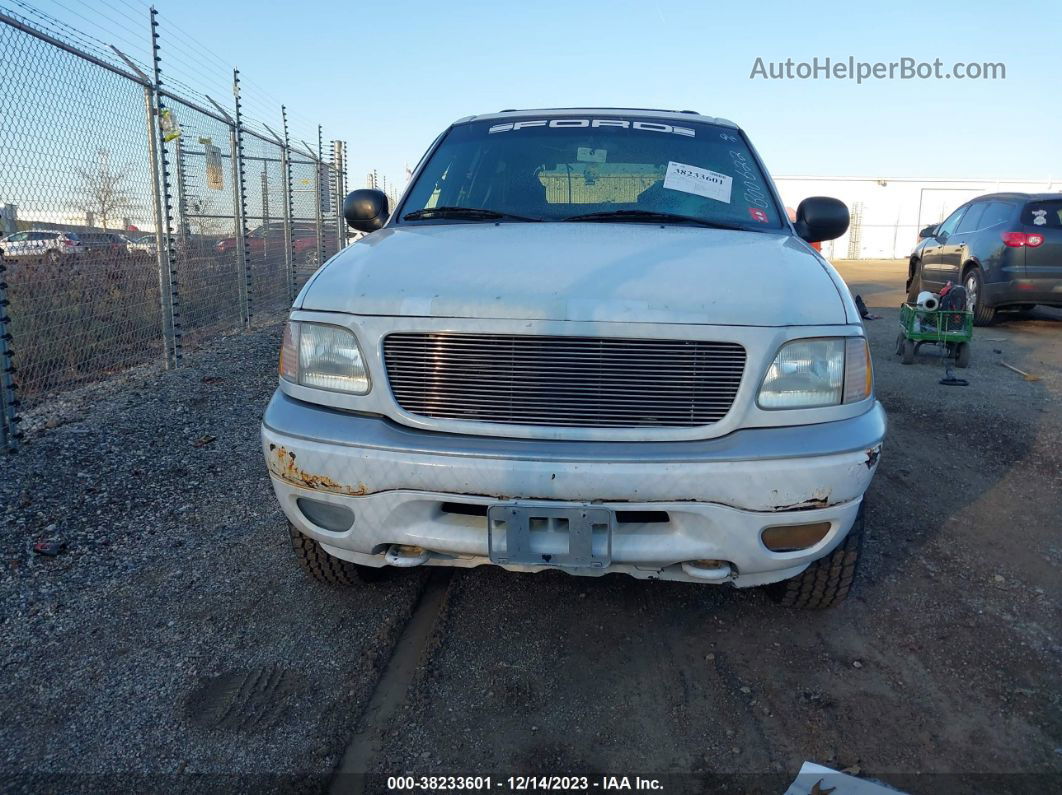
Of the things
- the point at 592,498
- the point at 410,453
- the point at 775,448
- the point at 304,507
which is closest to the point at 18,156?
the point at 304,507

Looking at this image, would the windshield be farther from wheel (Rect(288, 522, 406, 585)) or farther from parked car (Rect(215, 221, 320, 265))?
parked car (Rect(215, 221, 320, 265))

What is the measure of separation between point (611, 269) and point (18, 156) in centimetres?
422

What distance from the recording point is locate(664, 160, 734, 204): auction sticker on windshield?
346 cm

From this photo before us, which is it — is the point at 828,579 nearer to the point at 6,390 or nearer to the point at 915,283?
the point at 6,390

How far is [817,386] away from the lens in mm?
2412

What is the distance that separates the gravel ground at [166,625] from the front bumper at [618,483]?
21.3 inches

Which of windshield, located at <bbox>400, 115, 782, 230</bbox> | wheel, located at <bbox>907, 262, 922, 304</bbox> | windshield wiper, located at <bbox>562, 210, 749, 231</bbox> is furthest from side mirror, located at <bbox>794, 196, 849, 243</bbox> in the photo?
wheel, located at <bbox>907, 262, 922, 304</bbox>

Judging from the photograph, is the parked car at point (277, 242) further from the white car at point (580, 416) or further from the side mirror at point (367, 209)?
the white car at point (580, 416)

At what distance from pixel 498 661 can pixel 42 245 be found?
4.58 m

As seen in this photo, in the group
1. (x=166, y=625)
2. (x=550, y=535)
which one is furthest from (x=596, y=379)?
(x=166, y=625)

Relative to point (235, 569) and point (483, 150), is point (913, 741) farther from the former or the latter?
point (483, 150)

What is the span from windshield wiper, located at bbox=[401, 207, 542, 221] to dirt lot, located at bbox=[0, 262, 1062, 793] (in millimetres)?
1518

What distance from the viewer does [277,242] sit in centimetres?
1145

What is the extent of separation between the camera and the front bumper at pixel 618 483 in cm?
223
